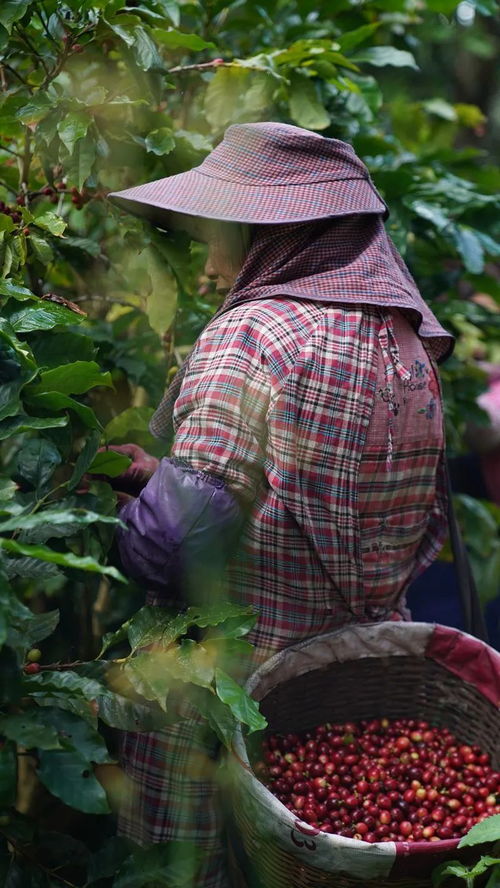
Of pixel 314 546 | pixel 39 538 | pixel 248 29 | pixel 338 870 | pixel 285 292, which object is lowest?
pixel 338 870

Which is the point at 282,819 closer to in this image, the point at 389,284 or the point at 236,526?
the point at 236,526

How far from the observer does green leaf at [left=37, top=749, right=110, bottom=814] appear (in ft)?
3.79

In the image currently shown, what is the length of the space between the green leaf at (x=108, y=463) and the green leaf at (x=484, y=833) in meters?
0.80

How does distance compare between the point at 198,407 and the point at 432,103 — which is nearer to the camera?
the point at 198,407

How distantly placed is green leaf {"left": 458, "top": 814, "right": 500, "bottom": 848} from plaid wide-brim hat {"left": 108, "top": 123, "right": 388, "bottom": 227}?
987 millimetres

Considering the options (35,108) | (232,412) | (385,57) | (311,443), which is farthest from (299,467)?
(385,57)

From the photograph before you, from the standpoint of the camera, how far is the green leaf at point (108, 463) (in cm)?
158

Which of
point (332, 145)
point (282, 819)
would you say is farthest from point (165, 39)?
point (282, 819)

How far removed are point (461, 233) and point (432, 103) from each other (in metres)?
1.00

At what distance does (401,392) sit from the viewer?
164 centimetres

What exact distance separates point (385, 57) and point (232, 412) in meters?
1.39

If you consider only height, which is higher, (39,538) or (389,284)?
(389,284)

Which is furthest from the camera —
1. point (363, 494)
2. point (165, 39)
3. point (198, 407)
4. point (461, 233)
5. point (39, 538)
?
point (461, 233)

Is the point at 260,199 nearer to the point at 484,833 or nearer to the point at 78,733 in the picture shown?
the point at 78,733
